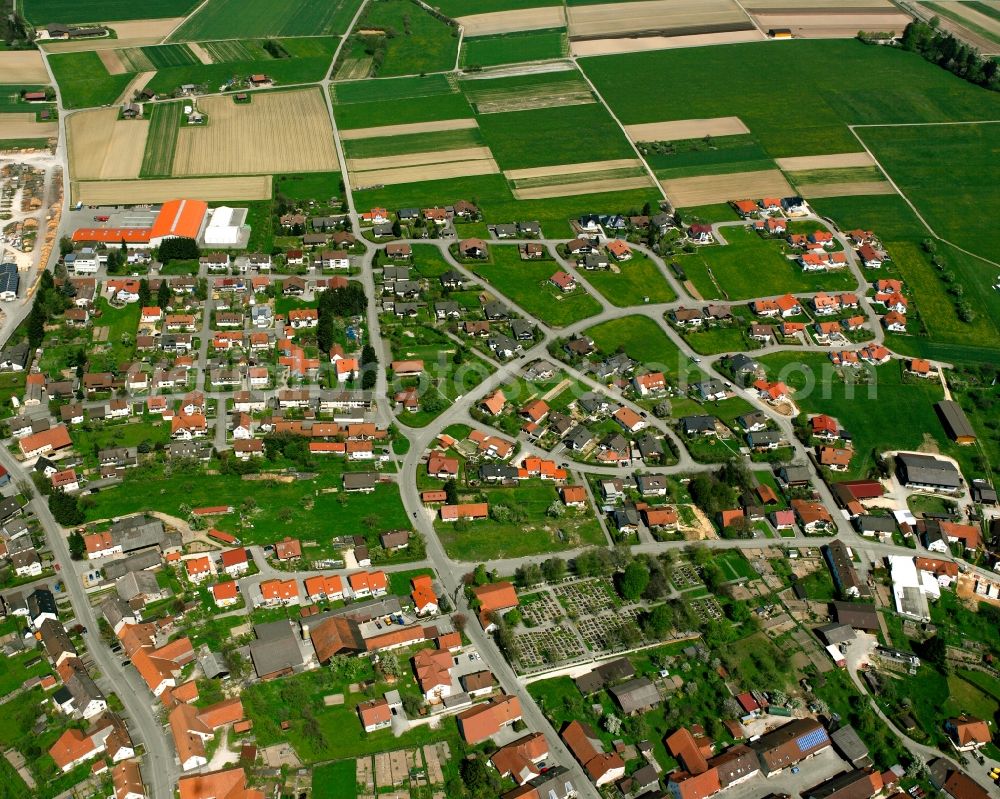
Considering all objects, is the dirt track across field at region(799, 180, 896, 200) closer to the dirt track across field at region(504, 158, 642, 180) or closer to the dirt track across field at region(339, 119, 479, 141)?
the dirt track across field at region(504, 158, 642, 180)

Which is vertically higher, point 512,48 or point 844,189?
point 844,189

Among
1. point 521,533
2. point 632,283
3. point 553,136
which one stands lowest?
point 521,533

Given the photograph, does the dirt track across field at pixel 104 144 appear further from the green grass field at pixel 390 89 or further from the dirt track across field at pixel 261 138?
the green grass field at pixel 390 89

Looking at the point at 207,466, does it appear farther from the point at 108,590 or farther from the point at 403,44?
the point at 403,44

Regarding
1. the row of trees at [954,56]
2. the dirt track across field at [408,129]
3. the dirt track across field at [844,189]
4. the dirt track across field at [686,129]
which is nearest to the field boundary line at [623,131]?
the dirt track across field at [686,129]

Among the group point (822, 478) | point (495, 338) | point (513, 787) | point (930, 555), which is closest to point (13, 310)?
point (495, 338)

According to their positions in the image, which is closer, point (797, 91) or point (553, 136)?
point (553, 136)

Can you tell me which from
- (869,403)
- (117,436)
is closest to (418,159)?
(117,436)

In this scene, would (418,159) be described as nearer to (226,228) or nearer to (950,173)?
(226,228)
